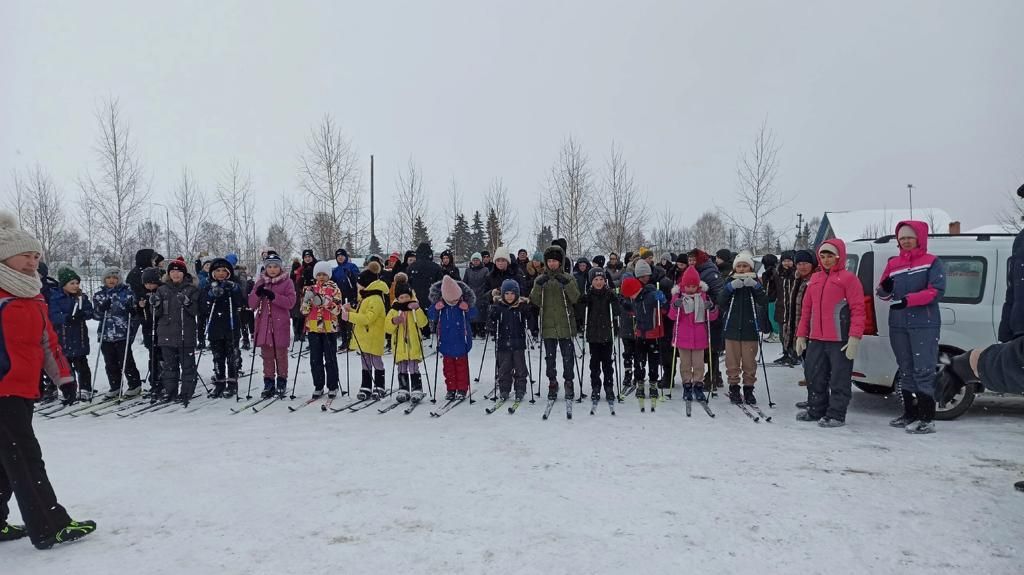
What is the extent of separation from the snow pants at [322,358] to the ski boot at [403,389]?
1.10m

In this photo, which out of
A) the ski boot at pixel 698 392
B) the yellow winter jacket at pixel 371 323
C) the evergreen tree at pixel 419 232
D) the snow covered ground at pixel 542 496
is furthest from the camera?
the evergreen tree at pixel 419 232

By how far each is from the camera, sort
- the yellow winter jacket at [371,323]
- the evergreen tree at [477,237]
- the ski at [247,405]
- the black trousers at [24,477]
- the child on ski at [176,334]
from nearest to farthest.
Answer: the black trousers at [24,477], the ski at [247,405], the child on ski at [176,334], the yellow winter jacket at [371,323], the evergreen tree at [477,237]

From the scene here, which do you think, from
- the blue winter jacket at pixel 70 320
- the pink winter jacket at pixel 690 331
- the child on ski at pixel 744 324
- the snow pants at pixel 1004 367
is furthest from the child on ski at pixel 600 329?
the blue winter jacket at pixel 70 320

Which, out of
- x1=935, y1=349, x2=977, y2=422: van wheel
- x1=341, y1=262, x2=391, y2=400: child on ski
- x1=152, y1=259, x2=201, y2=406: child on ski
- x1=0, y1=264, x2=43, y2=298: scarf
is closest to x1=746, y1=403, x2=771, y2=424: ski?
x1=935, y1=349, x2=977, y2=422: van wheel

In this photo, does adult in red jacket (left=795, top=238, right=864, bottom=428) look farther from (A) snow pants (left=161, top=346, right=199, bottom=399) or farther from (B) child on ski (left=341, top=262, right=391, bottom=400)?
(A) snow pants (left=161, top=346, right=199, bottom=399)

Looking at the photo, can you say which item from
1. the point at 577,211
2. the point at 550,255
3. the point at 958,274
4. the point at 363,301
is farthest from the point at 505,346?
the point at 577,211

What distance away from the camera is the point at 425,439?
645 cm

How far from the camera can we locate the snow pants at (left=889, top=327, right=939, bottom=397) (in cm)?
648

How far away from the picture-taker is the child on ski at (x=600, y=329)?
833 centimetres

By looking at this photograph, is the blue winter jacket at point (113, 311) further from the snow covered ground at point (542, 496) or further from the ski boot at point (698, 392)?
the ski boot at point (698, 392)

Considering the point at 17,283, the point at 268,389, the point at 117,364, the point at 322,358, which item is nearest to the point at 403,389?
the point at 322,358

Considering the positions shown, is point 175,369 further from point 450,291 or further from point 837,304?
point 837,304

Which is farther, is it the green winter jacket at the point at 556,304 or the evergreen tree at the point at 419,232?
the evergreen tree at the point at 419,232

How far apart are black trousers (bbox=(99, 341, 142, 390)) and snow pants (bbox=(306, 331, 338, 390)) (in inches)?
118
